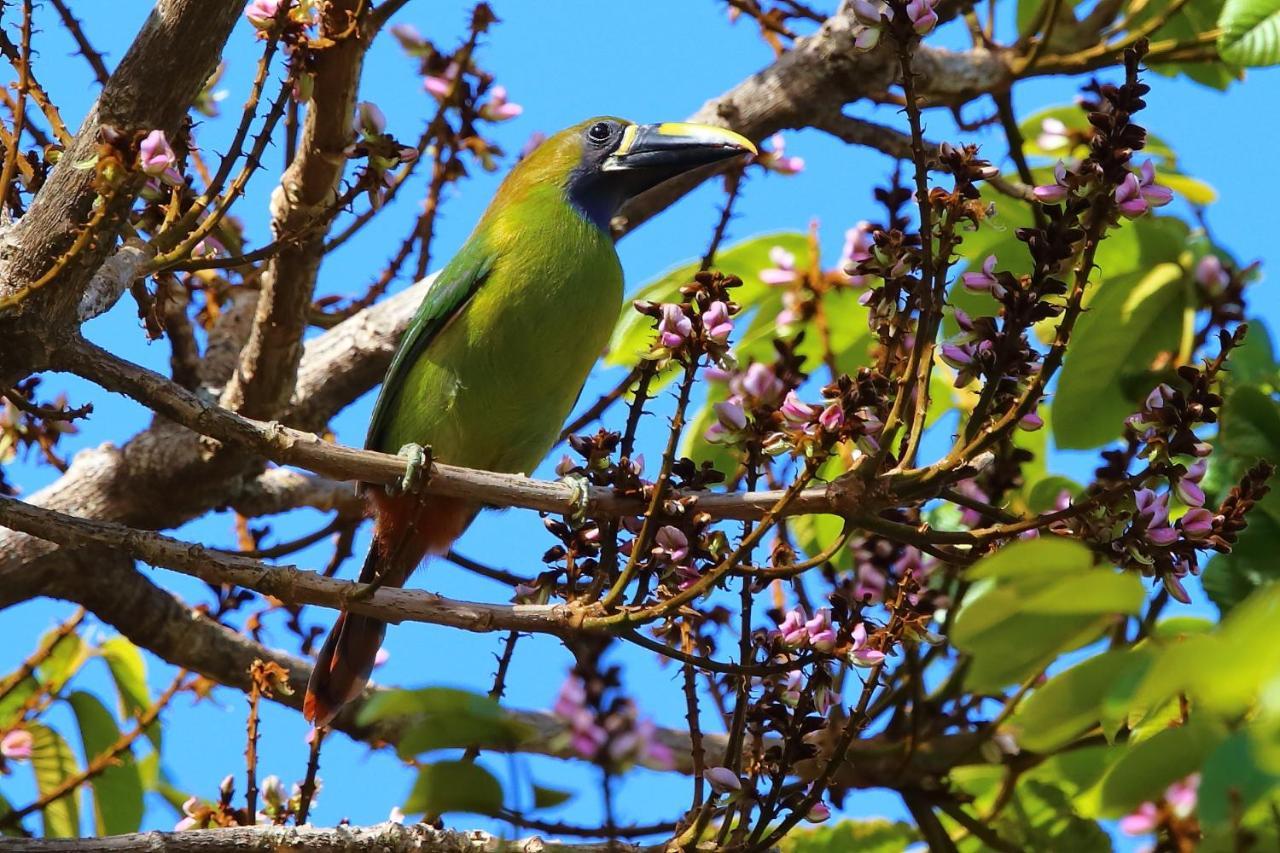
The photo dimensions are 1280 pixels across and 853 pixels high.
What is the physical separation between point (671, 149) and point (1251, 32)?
57.0 inches

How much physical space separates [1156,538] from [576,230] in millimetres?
1843

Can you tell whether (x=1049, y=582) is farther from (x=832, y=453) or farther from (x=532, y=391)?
(x=532, y=391)

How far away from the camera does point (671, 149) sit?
3691 mm

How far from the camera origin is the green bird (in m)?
3.24

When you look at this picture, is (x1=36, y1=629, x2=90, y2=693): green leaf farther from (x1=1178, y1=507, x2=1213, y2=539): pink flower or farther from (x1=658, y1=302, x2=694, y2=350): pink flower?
(x1=1178, y1=507, x2=1213, y2=539): pink flower

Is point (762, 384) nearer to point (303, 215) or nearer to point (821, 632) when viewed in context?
point (821, 632)

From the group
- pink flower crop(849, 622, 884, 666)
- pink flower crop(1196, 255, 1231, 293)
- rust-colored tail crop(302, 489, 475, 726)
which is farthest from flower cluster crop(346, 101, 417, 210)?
pink flower crop(1196, 255, 1231, 293)

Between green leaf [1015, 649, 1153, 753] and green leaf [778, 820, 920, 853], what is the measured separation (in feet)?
5.59

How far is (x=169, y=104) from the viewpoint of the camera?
2.31 meters

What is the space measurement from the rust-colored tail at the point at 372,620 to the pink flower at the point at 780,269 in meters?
0.89

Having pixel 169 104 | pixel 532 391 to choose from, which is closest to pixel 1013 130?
pixel 532 391

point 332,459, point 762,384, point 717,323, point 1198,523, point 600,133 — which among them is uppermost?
point 600,133

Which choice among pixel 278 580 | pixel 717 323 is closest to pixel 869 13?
pixel 717 323

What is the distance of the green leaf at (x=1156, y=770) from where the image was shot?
1256 mm
